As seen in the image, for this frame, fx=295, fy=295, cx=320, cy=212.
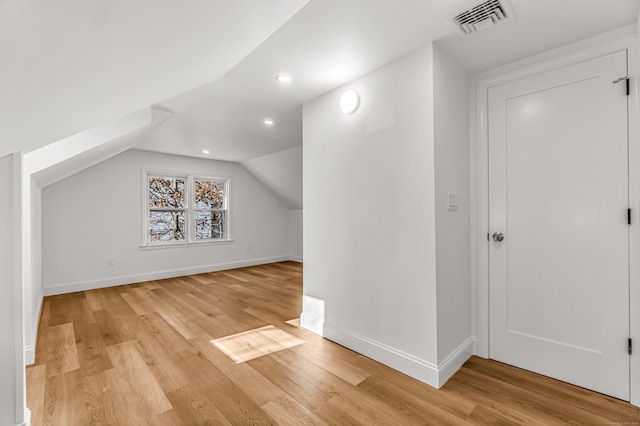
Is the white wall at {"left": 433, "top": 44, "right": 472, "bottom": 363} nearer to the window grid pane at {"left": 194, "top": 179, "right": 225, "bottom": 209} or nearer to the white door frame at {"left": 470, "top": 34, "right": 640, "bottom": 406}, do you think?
the white door frame at {"left": 470, "top": 34, "right": 640, "bottom": 406}

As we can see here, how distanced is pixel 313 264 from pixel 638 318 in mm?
2265

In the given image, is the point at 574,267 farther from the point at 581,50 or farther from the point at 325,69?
the point at 325,69

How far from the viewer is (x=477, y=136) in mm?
2369

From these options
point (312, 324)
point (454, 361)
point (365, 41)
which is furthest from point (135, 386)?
point (365, 41)

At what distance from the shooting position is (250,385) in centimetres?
196

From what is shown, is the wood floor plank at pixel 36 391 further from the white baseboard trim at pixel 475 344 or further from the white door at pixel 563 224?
the white door at pixel 563 224

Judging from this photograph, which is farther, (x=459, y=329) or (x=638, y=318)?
(x=459, y=329)

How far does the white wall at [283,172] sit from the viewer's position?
530 centimetres

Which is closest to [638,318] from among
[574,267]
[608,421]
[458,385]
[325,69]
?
[574,267]

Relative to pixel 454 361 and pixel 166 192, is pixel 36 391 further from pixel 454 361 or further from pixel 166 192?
pixel 166 192

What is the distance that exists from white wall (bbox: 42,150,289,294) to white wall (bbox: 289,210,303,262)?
126cm

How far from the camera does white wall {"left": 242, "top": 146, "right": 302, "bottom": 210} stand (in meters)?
5.30

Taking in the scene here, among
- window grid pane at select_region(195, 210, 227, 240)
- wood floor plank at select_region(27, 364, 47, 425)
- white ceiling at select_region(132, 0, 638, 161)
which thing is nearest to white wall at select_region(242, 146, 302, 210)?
window grid pane at select_region(195, 210, 227, 240)

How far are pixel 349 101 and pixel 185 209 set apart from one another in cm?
439
